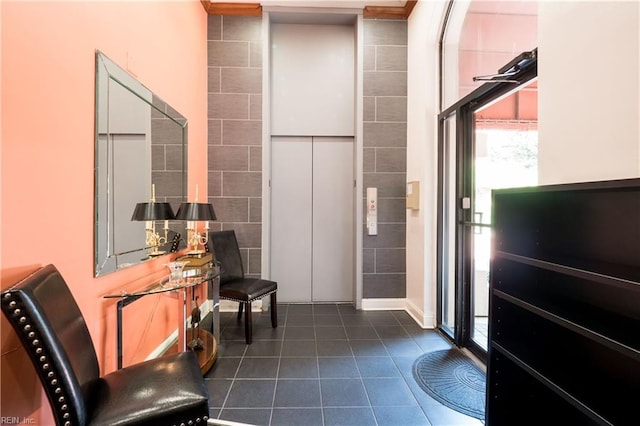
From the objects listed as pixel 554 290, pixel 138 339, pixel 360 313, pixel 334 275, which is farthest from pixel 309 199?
pixel 554 290

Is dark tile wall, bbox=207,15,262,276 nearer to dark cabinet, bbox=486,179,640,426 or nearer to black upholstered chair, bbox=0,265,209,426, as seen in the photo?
black upholstered chair, bbox=0,265,209,426

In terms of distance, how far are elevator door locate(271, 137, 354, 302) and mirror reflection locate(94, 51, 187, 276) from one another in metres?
1.48

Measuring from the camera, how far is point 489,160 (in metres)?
2.44

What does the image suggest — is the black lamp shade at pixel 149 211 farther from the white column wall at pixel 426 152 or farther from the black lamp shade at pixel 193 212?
the white column wall at pixel 426 152

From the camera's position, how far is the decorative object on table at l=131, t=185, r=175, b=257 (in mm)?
2020

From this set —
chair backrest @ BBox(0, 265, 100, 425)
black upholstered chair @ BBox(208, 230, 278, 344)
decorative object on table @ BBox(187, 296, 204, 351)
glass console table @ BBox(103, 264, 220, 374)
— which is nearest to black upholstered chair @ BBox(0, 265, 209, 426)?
chair backrest @ BBox(0, 265, 100, 425)

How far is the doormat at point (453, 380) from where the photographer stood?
1.93 metres

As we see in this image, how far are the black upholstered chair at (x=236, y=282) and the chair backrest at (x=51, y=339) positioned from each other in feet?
5.03

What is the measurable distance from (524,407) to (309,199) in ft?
9.45

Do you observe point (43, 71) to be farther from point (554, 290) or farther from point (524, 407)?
point (524, 407)

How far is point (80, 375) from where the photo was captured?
47.0 inches

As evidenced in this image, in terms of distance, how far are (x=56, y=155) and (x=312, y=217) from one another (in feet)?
8.99

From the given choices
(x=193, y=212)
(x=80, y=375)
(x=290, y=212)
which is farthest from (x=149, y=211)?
(x=290, y=212)

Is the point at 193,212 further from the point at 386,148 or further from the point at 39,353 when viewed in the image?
the point at 386,148
